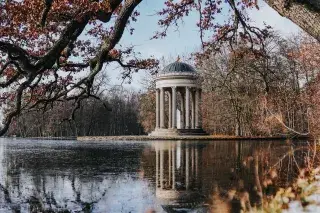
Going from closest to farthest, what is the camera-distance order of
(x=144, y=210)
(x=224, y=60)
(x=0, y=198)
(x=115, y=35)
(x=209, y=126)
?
(x=144, y=210) → (x=115, y=35) → (x=0, y=198) → (x=224, y=60) → (x=209, y=126)

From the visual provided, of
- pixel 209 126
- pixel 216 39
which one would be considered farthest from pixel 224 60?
pixel 216 39

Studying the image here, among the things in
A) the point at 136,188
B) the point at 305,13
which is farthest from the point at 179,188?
the point at 305,13

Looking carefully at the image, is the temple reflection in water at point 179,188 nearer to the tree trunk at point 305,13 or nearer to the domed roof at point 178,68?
the tree trunk at point 305,13

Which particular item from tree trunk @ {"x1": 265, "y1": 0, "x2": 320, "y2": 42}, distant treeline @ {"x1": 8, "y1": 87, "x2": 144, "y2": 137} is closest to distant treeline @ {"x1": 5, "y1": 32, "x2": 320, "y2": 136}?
distant treeline @ {"x1": 8, "y1": 87, "x2": 144, "y2": 137}

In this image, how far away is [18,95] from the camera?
Answer: 788 centimetres

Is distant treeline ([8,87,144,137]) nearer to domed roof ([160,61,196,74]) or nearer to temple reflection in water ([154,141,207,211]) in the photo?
domed roof ([160,61,196,74])

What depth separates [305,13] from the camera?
180 inches

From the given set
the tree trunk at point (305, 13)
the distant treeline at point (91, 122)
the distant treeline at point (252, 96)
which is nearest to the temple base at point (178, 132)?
the distant treeline at point (252, 96)

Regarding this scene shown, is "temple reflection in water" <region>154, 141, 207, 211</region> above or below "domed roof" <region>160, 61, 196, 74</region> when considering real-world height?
below

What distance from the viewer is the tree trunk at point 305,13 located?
4.53m

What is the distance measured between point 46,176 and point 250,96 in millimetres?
35317

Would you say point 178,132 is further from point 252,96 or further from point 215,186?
point 215,186

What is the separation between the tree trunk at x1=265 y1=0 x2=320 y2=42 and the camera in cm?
453

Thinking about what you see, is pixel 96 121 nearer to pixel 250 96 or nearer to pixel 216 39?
pixel 250 96
